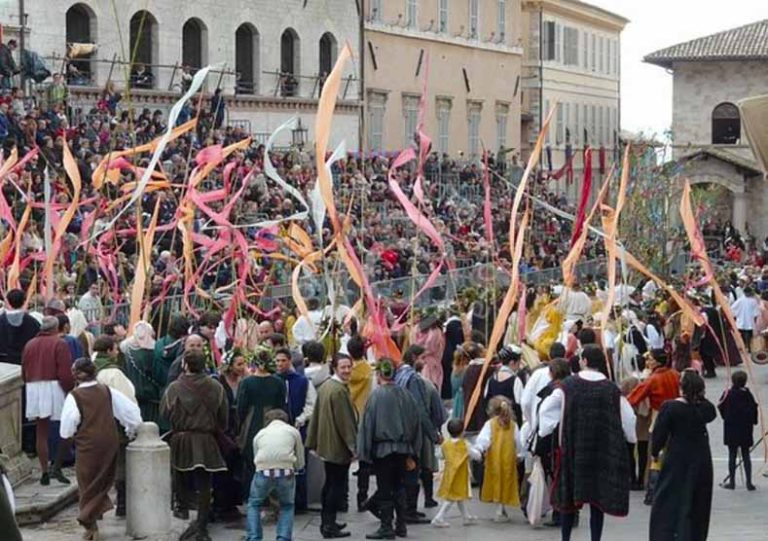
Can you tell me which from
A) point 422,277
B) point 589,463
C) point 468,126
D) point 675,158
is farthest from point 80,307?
point 675,158

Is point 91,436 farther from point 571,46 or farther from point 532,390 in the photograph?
point 571,46

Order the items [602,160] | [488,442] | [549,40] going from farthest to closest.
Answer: [549,40] < [602,160] < [488,442]

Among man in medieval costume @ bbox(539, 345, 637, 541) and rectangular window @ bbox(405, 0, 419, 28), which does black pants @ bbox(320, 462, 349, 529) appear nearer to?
man in medieval costume @ bbox(539, 345, 637, 541)

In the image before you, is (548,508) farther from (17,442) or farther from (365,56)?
(365,56)

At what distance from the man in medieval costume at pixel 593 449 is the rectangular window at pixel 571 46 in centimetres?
6417

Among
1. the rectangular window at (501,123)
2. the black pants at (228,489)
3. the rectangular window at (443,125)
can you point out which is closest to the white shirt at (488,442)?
the black pants at (228,489)

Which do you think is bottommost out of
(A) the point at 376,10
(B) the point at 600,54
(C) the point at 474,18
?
(A) the point at 376,10

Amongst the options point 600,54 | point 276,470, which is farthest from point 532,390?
point 600,54

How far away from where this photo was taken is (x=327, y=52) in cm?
5272

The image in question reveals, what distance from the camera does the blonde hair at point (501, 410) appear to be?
1681 cm

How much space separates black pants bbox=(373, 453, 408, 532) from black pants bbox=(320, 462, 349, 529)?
0.94 feet

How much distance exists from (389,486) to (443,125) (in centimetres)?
4439

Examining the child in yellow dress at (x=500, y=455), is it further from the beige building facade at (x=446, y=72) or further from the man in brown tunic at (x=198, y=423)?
the beige building facade at (x=446, y=72)

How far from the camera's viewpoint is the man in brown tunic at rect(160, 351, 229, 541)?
50.2 feet
